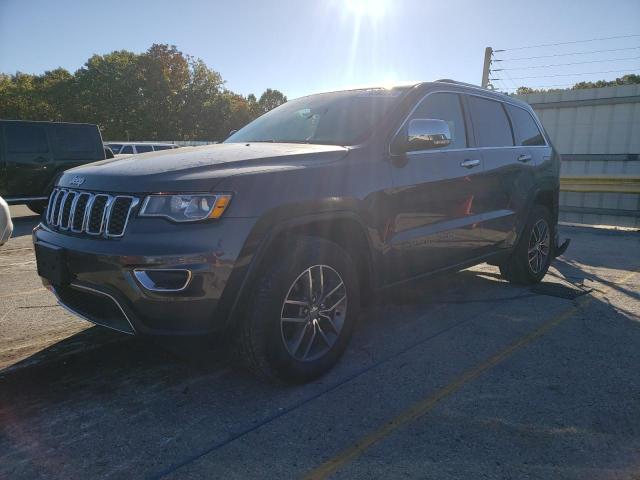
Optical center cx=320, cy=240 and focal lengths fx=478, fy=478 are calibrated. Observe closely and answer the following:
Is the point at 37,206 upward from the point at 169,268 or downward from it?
downward

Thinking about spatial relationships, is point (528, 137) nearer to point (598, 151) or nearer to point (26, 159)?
point (598, 151)

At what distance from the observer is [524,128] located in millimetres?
5008

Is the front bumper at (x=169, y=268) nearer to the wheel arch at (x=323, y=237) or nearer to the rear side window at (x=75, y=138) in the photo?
the wheel arch at (x=323, y=237)

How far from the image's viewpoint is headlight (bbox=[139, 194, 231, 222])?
2355mm

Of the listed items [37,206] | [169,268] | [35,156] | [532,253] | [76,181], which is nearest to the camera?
[169,268]

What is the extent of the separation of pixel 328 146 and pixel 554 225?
3474mm

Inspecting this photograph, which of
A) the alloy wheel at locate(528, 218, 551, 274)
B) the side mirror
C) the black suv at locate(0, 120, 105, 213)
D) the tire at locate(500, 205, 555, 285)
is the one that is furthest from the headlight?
the black suv at locate(0, 120, 105, 213)

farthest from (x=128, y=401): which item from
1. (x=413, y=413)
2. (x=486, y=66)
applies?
(x=486, y=66)

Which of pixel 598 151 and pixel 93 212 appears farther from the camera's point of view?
pixel 598 151

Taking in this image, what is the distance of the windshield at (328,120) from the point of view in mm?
3357

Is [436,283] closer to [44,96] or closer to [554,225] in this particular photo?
[554,225]

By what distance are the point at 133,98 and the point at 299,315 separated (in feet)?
144

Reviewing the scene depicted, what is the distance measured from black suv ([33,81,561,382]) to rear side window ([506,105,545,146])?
866 millimetres

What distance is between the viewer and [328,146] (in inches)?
123
